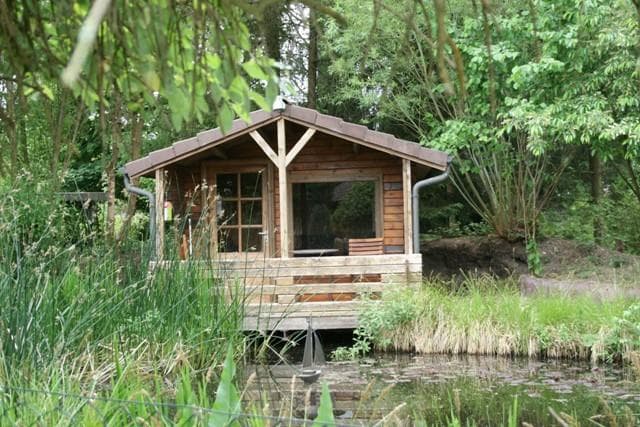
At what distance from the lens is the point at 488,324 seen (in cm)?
853

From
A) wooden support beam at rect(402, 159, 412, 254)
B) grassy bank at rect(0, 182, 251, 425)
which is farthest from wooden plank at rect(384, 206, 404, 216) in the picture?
grassy bank at rect(0, 182, 251, 425)

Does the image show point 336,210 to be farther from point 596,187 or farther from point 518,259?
point 596,187

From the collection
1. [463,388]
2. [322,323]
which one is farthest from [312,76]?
[463,388]

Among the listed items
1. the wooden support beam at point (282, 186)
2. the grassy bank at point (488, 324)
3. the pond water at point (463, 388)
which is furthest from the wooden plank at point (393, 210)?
the pond water at point (463, 388)

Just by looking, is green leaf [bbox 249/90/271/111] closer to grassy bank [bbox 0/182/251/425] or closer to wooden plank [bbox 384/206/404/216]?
grassy bank [bbox 0/182/251/425]

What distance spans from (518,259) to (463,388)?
8.10m

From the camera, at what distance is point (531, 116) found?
1051cm

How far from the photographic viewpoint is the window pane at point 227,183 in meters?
12.3

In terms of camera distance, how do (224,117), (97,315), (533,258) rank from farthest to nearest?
1. (533,258)
2. (97,315)
3. (224,117)

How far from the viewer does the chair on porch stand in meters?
11.3

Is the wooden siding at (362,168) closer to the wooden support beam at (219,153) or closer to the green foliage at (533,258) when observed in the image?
the wooden support beam at (219,153)

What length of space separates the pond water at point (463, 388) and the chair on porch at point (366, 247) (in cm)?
292

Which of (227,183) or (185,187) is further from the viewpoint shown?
(185,187)

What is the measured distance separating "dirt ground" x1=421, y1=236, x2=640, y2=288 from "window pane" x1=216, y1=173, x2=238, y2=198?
384 centimetres
